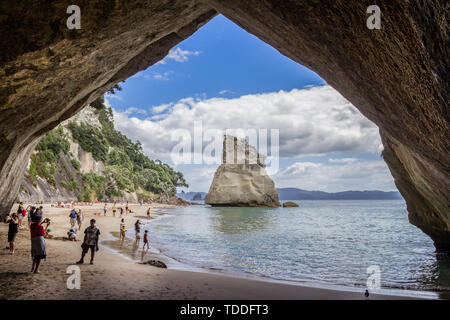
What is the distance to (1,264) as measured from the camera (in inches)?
343

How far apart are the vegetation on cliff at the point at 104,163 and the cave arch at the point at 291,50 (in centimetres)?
1013

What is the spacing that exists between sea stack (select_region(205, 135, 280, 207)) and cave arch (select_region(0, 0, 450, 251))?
64.9 m

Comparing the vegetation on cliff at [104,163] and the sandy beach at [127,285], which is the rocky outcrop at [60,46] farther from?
the vegetation on cliff at [104,163]

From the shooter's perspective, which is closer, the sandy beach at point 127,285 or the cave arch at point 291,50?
the cave arch at point 291,50

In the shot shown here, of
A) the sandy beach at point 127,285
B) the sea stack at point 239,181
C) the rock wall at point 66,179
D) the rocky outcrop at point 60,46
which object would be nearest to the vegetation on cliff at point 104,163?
the rock wall at point 66,179

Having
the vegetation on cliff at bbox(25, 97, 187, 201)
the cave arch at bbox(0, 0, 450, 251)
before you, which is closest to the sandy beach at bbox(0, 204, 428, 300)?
the cave arch at bbox(0, 0, 450, 251)

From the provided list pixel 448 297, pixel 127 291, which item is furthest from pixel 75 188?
pixel 448 297

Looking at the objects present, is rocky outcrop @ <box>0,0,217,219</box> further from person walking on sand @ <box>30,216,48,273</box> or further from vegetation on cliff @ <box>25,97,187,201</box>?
vegetation on cliff @ <box>25,97,187,201</box>

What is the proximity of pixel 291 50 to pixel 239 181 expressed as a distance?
67.4 m

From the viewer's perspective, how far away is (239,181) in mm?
75062

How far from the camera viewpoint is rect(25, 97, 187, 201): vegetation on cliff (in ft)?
154

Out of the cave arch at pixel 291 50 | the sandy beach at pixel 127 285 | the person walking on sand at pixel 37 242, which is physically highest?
the cave arch at pixel 291 50

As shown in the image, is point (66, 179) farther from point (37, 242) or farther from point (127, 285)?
point (127, 285)

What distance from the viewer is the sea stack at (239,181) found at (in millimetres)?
75000
